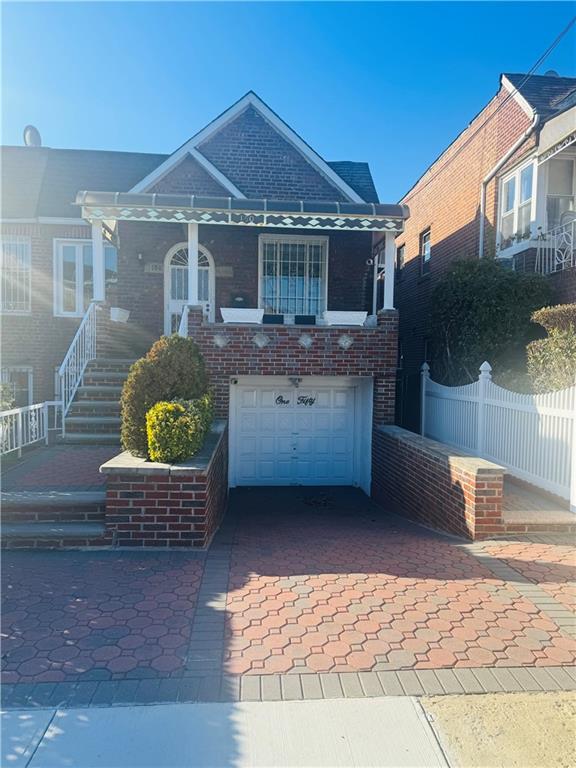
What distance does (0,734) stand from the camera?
2.46 m

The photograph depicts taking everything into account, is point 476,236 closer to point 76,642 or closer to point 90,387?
point 90,387

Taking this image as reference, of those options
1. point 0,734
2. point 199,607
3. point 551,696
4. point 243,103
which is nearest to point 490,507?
point 551,696

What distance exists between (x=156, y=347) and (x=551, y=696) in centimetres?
523

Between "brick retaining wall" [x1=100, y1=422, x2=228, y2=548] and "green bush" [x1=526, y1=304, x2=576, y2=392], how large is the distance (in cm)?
498

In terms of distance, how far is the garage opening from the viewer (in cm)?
988

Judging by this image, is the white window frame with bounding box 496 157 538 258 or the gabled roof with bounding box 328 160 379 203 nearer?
the white window frame with bounding box 496 157 538 258

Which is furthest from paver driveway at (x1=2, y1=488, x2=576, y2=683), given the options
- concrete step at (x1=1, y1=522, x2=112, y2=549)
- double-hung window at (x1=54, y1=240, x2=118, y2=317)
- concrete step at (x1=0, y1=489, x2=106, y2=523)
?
double-hung window at (x1=54, y1=240, x2=118, y2=317)

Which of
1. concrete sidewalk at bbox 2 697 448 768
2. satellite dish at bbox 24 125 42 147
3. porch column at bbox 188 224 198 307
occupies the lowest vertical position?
concrete sidewalk at bbox 2 697 448 768

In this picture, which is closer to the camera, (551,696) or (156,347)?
(551,696)

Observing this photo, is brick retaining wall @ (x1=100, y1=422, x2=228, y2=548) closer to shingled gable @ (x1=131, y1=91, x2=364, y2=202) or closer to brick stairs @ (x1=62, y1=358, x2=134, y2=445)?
brick stairs @ (x1=62, y1=358, x2=134, y2=445)

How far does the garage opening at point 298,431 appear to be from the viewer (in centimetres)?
988

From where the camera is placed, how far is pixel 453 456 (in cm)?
600

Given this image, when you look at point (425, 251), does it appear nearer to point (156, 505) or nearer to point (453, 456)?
point (453, 456)

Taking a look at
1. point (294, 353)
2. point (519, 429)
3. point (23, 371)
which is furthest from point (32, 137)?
point (519, 429)
